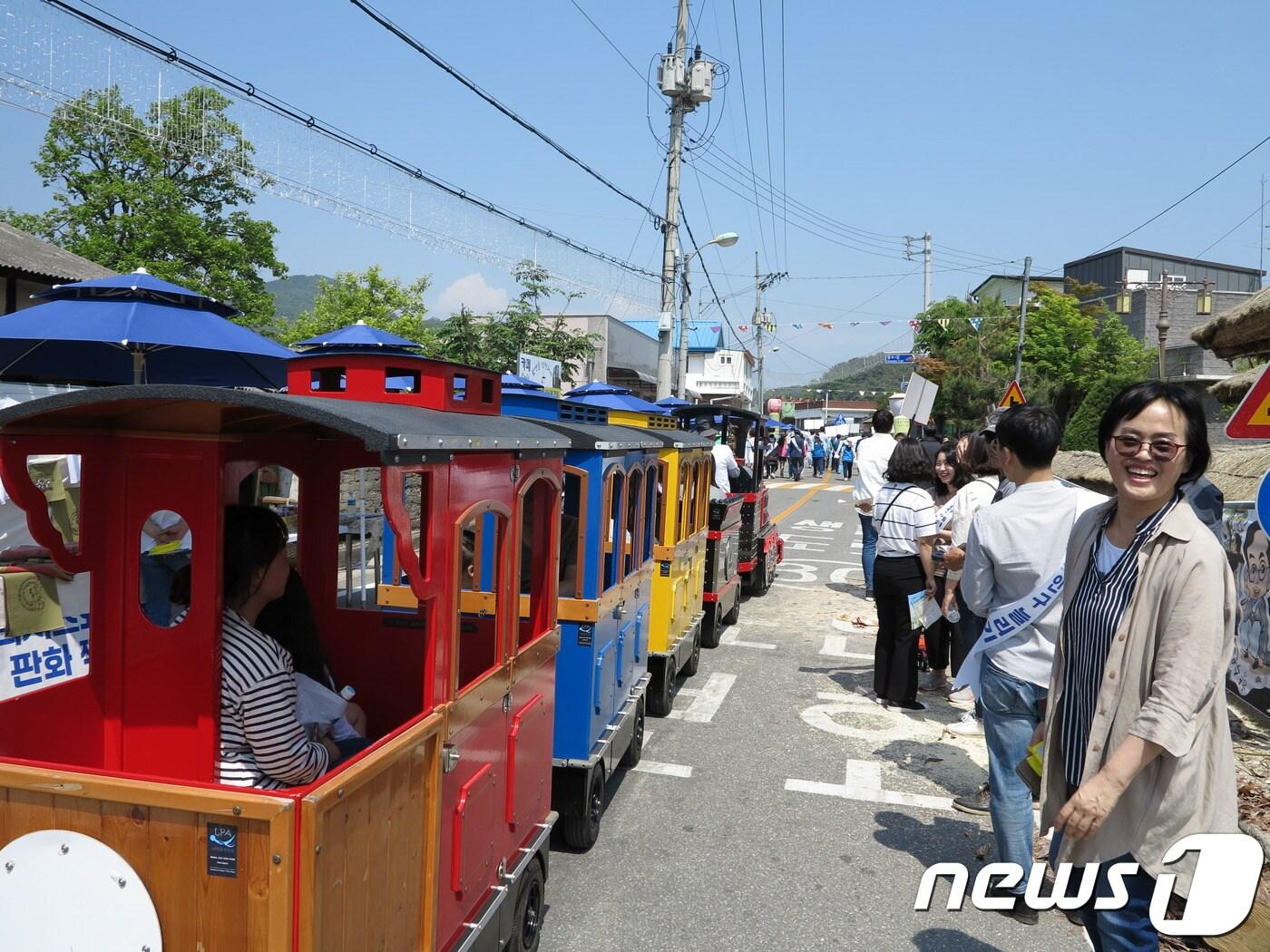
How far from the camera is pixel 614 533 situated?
18.1ft

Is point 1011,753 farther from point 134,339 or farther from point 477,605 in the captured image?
point 134,339

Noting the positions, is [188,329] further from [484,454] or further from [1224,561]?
[1224,561]

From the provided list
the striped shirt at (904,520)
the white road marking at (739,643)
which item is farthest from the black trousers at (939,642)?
the white road marking at (739,643)

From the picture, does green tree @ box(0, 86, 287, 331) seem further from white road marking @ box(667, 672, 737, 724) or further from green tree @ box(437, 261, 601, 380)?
white road marking @ box(667, 672, 737, 724)

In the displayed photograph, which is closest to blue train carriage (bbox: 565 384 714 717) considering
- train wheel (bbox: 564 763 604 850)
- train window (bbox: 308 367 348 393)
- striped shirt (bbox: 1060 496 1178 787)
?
train wheel (bbox: 564 763 604 850)

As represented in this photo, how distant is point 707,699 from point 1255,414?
4.93 m

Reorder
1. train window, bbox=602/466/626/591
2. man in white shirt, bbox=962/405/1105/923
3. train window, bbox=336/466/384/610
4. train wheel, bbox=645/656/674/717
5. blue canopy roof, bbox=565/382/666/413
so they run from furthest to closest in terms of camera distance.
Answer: blue canopy roof, bbox=565/382/666/413 < train wheel, bbox=645/656/674/717 < train window, bbox=602/466/626/591 < train window, bbox=336/466/384/610 < man in white shirt, bbox=962/405/1105/923

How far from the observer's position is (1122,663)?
2.68m

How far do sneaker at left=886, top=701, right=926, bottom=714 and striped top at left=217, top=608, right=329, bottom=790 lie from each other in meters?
5.78

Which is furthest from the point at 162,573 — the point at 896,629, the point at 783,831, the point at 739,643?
the point at 739,643

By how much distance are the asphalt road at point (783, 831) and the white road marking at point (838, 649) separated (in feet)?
0.96

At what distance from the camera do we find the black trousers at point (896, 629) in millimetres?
7102

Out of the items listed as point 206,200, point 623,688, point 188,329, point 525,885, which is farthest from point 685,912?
point 206,200

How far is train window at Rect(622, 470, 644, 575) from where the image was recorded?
233 inches
